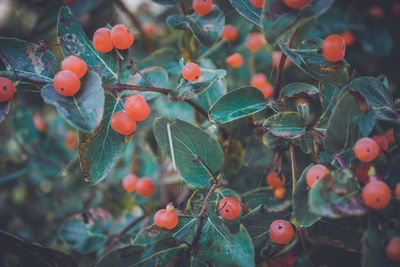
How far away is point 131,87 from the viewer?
776mm

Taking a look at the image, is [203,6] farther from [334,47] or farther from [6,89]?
[6,89]

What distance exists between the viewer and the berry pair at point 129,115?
73 centimetres

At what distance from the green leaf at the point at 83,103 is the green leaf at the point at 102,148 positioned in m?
0.10

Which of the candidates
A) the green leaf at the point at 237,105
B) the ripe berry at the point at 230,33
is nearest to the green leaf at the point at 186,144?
the green leaf at the point at 237,105

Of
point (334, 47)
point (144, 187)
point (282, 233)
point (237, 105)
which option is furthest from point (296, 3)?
point (144, 187)

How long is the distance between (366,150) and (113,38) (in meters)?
0.69

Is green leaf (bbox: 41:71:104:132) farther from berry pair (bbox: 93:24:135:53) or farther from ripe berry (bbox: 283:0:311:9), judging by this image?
ripe berry (bbox: 283:0:311:9)

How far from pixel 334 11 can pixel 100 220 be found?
1.53 m

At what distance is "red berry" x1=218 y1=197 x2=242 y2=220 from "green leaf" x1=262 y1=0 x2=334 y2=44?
436 mm

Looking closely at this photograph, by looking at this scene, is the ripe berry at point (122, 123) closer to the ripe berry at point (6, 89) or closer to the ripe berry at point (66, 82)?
the ripe berry at point (66, 82)

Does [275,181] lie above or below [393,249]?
below

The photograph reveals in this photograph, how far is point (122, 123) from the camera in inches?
28.6

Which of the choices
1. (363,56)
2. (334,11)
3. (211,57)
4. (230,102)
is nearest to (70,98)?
(230,102)

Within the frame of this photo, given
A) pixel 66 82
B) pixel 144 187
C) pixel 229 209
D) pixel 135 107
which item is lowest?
pixel 144 187
